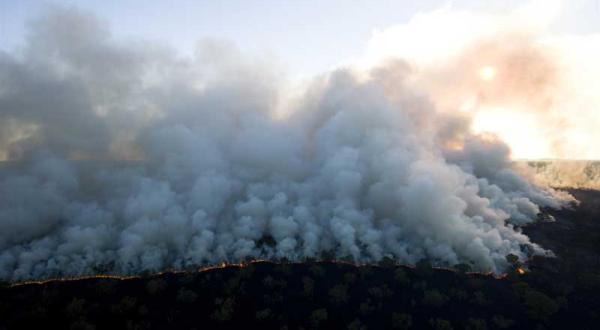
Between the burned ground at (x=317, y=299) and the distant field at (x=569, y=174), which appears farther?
the distant field at (x=569, y=174)

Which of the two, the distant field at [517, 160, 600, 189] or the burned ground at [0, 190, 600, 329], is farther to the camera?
the distant field at [517, 160, 600, 189]

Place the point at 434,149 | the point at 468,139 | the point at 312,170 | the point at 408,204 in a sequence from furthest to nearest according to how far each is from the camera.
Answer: the point at 468,139
the point at 434,149
the point at 312,170
the point at 408,204

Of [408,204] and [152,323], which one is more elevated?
[408,204]

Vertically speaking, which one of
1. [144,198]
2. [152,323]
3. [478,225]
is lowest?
[152,323]

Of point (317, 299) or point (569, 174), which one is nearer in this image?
point (317, 299)

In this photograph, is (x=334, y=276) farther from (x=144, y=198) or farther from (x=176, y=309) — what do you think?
(x=144, y=198)

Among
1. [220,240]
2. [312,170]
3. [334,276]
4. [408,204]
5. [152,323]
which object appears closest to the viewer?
[152,323]

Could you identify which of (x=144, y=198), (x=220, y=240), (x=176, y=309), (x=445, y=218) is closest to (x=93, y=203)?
(x=144, y=198)

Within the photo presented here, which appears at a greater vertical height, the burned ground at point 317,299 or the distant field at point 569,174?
the distant field at point 569,174

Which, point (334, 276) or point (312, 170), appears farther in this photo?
point (312, 170)

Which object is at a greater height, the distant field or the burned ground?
the distant field
